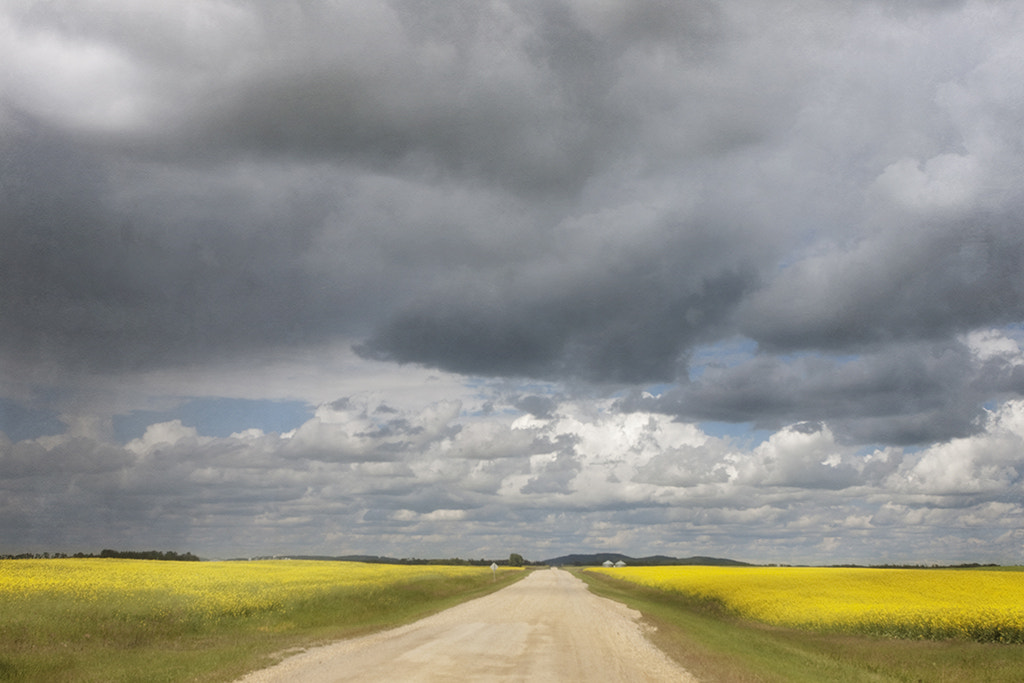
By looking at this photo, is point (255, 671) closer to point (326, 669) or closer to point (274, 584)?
point (326, 669)

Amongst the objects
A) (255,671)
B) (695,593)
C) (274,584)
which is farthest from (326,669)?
(695,593)

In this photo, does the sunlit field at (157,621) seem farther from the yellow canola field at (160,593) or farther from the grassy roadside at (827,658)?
the grassy roadside at (827,658)

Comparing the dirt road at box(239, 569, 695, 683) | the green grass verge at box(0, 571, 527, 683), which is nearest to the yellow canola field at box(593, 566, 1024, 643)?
the dirt road at box(239, 569, 695, 683)

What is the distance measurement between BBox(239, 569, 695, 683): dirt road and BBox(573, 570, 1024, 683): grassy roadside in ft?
4.38

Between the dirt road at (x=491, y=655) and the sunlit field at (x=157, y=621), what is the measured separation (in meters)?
2.00

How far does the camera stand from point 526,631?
26453 millimetres

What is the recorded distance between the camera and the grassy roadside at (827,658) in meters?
20.1

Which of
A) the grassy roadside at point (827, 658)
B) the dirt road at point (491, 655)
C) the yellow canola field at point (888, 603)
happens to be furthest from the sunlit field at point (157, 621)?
the yellow canola field at point (888, 603)

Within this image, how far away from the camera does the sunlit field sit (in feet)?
61.6

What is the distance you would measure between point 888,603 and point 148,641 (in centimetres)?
3602

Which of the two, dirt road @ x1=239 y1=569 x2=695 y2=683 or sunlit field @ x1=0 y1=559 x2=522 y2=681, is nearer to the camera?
dirt road @ x1=239 y1=569 x2=695 y2=683

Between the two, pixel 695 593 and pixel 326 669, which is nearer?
pixel 326 669

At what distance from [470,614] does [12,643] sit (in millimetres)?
19129

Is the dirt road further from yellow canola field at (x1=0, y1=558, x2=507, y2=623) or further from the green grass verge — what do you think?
yellow canola field at (x1=0, y1=558, x2=507, y2=623)
